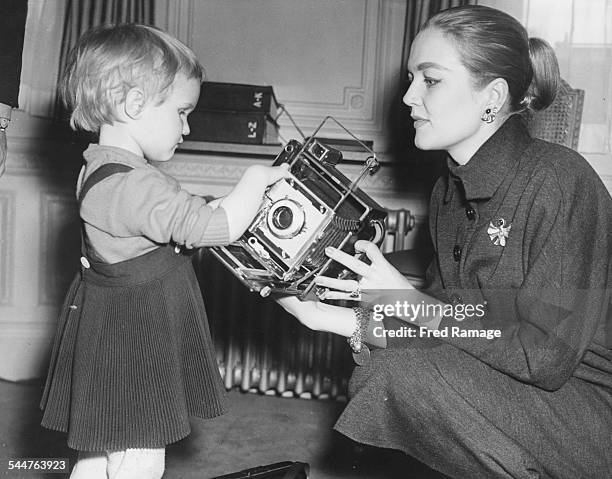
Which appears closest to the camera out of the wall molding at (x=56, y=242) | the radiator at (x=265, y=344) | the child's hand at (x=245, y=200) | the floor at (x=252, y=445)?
the child's hand at (x=245, y=200)

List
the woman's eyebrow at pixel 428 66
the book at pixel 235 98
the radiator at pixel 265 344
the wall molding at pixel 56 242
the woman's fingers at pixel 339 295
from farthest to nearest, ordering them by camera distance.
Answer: the wall molding at pixel 56 242 < the radiator at pixel 265 344 < the book at pixel 235 98 < the woman's eyebrow at pixel 428 66 < the woman's fingers at pixel 339 295

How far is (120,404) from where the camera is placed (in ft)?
4.50

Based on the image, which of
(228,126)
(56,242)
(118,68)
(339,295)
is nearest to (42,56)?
(56,242)

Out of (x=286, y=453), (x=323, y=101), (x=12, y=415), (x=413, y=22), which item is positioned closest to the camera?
(x=286, y=453)

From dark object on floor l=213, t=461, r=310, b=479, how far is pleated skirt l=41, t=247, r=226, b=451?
0.25 m

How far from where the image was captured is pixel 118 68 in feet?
4.50

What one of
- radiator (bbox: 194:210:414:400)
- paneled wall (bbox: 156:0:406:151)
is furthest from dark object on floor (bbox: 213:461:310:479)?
paneled wall (bbox: 156:0:406:151)

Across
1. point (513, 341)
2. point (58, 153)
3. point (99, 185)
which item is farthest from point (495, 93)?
point (58, 153)

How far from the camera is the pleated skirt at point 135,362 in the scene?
1.37 meters

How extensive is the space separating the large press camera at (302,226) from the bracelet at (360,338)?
0.44ft

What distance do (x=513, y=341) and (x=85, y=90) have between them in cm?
103

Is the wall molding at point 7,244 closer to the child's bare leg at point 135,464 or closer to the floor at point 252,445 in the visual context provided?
the floor at point 252,445

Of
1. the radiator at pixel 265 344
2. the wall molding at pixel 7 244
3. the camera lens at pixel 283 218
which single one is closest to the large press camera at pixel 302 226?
the camera lens at pixel 283 218

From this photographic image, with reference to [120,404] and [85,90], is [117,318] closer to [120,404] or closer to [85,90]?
[120,404]
